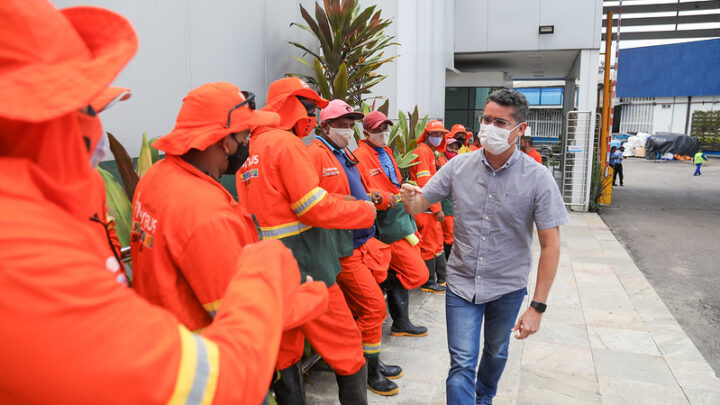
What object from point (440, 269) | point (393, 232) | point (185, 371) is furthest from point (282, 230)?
point (440, 269)

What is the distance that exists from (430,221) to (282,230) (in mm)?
3303

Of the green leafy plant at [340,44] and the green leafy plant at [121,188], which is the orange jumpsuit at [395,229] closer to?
the green leafy plant at [340,44]

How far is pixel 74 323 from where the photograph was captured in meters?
0.71

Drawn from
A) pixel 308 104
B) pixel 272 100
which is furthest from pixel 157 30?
pixel 308 104

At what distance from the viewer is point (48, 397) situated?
0.72 meters

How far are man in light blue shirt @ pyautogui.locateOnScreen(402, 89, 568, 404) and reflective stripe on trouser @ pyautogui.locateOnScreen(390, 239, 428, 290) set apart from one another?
5.49 feet

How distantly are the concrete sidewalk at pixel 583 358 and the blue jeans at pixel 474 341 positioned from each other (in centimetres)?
65

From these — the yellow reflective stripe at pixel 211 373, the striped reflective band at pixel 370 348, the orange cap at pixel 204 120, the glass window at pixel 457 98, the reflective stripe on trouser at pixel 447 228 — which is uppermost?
the glass window at pixel 457 98

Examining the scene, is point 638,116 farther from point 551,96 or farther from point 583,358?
point 583,358

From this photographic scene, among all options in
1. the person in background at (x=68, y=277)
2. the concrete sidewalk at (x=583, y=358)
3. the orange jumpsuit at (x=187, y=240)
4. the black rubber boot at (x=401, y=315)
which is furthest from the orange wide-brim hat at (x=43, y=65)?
the black rubber boot at (x=401, y=315)

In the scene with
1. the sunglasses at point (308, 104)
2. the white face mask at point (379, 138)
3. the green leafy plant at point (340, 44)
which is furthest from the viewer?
the green leafy plant at point (340, 44)

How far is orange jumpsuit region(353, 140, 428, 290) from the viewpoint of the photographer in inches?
180

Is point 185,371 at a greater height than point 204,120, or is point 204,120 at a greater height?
point 204,120

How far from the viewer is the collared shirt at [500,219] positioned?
9.09 feet
